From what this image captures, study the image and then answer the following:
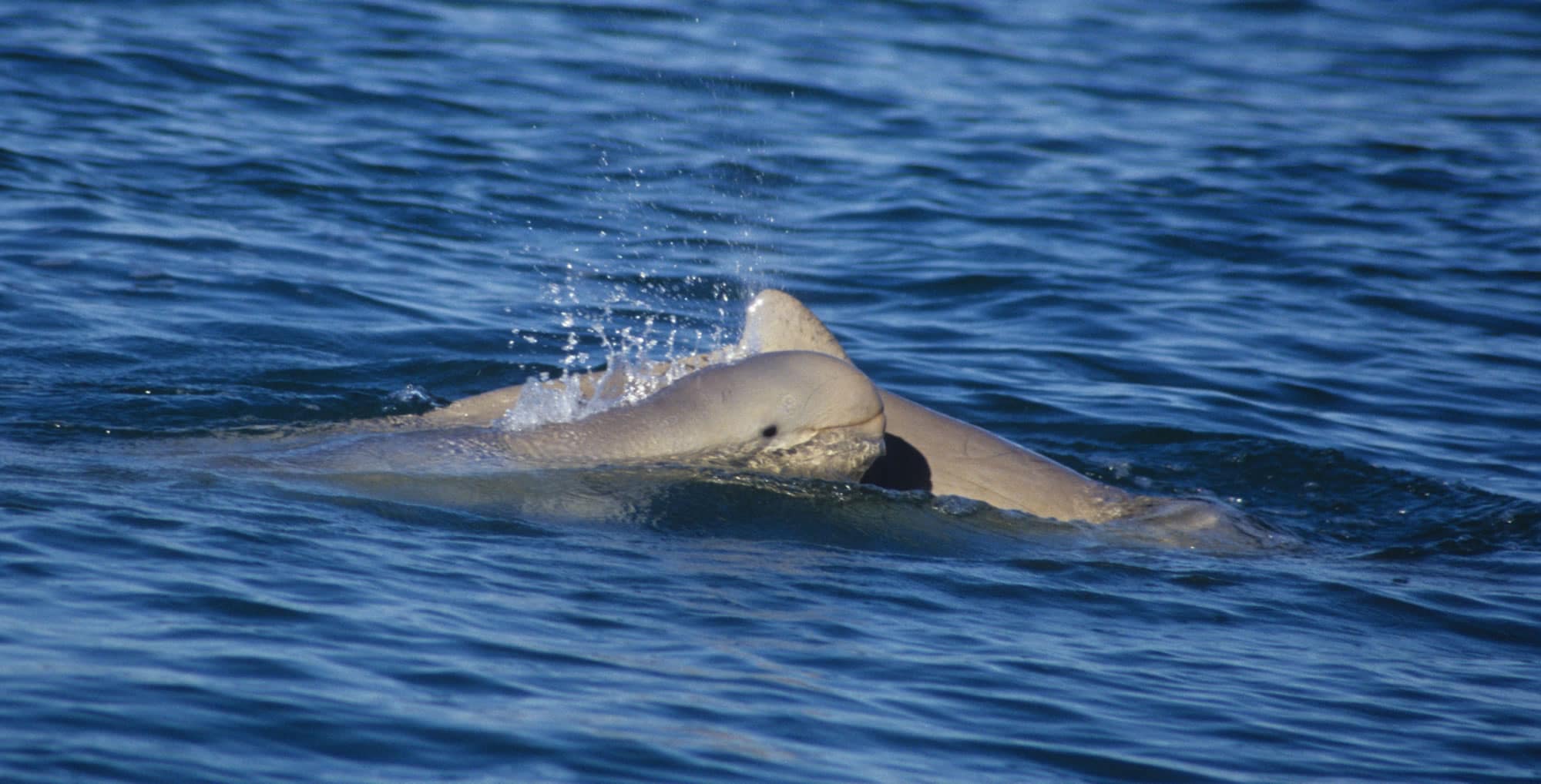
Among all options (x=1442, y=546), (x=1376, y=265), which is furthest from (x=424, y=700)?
(x=1376, y=265)

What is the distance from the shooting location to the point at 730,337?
12.4 m

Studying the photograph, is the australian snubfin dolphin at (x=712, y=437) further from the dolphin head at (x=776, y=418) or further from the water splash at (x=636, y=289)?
the water splash at (x=636, y=289)

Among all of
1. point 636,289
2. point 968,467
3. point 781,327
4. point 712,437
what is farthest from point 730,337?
point 712,437

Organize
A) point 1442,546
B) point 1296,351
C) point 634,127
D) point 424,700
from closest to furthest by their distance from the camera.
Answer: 1. point 424,700
2. point 1442,546
3. point 1296,351
4. point 634,127

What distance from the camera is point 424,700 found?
5770 mm

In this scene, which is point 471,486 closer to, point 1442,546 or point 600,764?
point 600,764

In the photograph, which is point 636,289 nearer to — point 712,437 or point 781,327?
point 781,327

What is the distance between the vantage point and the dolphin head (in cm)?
794

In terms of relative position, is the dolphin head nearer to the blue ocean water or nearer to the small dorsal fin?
the blue ocean water

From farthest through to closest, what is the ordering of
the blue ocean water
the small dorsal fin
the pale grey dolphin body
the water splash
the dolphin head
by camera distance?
the water splash → the small dorsal fin → the pale grey dolphin body → the dolphin head → the blue ocean water

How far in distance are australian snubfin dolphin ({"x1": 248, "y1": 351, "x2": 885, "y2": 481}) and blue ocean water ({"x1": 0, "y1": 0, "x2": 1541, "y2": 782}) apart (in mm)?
244

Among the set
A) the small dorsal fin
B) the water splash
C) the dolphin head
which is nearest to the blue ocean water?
the water splash

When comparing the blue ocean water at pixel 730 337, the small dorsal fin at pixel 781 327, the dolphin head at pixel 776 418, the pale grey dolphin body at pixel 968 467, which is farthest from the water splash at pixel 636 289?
the dolphin head at pixel 776 418

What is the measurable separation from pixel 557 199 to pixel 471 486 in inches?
325
